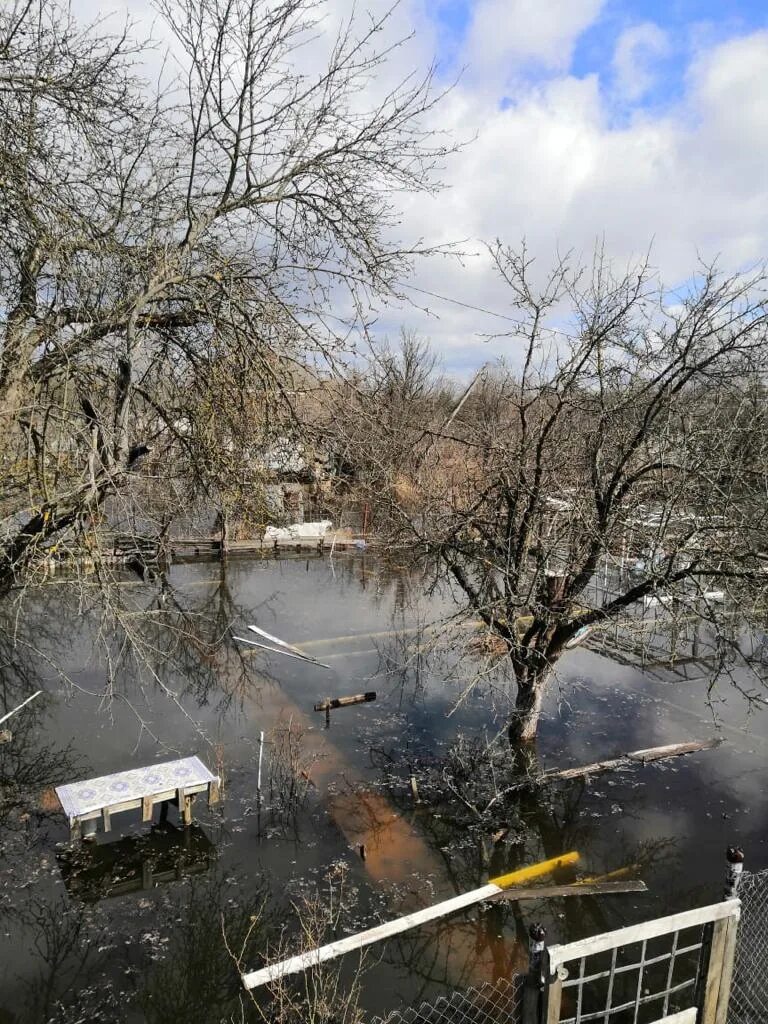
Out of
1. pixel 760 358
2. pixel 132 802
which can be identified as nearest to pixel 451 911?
pixel 132 802

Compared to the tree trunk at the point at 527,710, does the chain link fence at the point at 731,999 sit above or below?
below

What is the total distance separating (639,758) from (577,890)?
137 inches

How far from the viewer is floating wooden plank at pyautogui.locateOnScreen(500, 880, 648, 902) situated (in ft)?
25.4

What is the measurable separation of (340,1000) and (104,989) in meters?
2.13

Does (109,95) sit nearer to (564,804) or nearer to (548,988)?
(548,988)

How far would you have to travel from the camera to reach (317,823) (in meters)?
9.10

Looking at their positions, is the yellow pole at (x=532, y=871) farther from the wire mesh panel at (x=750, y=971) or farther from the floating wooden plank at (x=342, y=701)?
the floating wooden plank at (x=342, y=701)

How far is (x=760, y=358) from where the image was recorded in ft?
27.9

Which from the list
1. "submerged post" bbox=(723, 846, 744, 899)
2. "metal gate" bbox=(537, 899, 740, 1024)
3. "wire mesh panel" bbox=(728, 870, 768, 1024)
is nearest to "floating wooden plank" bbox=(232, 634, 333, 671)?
"metal gate" bbox=(537, 899, 740, 1024)

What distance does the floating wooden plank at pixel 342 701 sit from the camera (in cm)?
Answer: 1222

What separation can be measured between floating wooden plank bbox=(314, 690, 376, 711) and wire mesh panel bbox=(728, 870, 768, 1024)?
22.5 feet

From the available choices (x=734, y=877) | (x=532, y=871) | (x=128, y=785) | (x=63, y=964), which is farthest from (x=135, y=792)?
(x=734, y=877)

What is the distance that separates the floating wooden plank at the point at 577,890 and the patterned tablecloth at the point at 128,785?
384cm

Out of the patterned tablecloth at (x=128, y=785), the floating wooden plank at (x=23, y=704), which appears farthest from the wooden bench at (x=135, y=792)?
the floating wooden plank at (x=23, y=704)
